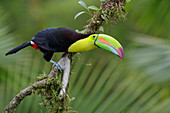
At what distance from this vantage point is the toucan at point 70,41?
6.61 ft

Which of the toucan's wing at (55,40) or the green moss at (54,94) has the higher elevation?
the toucan's wing at (55,40)

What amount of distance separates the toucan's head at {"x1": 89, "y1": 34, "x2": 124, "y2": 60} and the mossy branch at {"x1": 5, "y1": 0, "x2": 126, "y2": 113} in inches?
6.1

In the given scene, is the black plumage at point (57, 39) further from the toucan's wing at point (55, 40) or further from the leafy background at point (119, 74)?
the leafy background at point (119, 74)

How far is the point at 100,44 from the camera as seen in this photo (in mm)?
2033

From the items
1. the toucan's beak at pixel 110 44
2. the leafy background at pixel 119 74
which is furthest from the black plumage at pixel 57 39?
the leafy background at pixel 119 74

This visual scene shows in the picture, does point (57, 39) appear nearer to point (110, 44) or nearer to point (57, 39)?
point (57, 39)

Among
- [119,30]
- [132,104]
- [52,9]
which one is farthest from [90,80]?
[52,9]

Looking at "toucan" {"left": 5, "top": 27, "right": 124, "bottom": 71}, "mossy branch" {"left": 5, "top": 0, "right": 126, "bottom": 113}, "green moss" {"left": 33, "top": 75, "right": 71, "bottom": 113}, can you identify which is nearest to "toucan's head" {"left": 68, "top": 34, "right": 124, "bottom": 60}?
"toucan" {"left": 5, "top": 27, "right": 124, "bottom": 71}

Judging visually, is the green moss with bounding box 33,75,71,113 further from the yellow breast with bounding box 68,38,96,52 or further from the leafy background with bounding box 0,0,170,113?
the yellow breast with bounding box 68,38,96,52

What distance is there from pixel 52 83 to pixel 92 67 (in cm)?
80

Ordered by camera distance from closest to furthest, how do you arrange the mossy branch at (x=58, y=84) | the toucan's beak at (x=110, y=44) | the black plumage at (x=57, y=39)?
the mossy branch at (x=58, y=84), the toucan's beak at (x=110, y=44), the black plumage at (x=57, y=39)

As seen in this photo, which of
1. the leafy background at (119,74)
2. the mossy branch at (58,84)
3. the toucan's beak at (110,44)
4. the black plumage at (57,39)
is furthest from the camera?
the leafy background at (119,74)

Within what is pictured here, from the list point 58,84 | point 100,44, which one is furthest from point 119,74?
point 58,84

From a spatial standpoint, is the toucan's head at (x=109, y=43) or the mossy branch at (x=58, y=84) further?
the toucan's head at (x=109, y=43)
